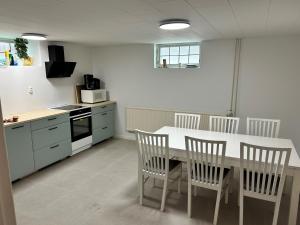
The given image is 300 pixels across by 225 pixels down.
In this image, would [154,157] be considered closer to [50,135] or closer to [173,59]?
[50,135]

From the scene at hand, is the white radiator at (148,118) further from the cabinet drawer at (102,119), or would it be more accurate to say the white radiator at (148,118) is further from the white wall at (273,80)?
the white wall at (273,80)

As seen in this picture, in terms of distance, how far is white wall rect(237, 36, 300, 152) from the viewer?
11.5ft

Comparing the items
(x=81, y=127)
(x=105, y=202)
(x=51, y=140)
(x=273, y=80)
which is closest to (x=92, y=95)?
(x=81, y=127)

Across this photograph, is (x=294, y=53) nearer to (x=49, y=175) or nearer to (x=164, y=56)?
(x=164, y=56)

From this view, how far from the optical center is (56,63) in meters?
4.08

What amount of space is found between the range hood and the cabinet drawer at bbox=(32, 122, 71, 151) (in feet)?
3.43

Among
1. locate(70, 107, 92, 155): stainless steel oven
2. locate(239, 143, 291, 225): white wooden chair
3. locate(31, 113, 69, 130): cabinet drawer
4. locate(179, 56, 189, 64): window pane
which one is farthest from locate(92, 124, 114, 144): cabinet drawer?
locate(239, 143, 291, 225): white wooden chair

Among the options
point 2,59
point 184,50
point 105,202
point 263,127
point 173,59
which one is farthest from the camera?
point 173,59

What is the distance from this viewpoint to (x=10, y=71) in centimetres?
A: 349

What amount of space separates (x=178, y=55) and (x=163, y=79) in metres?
0.58

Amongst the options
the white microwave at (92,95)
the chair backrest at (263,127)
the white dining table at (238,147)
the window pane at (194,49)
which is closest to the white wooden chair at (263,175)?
the white dining table at (238,147)

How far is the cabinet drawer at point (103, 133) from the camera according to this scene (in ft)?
15.2

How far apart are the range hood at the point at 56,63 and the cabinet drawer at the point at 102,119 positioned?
3.54ft

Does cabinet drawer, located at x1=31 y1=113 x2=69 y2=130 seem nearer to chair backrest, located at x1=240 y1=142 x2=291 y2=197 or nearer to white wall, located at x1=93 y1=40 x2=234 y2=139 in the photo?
white wall, located at x1=93 y1=40 x2=234 y2=139
